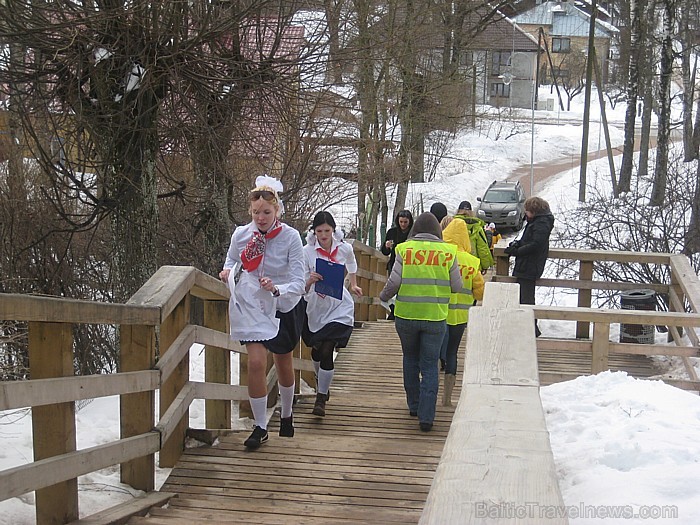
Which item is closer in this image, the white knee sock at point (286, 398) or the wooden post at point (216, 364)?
the wooden post at point (216, 364)

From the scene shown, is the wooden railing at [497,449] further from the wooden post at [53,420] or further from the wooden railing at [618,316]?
the wooden railing at [618,316]

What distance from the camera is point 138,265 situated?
29.8 ft

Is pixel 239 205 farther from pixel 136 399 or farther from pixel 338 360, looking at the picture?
pixel 136 399

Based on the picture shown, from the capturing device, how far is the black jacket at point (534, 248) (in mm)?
9500

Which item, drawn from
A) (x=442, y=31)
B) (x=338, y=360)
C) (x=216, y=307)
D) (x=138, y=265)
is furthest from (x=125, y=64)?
(x=442, y=31)

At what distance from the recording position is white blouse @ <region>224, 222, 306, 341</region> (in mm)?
5352

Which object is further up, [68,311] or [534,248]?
[68,311]

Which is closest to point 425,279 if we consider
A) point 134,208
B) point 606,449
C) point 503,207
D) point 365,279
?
point 606,449

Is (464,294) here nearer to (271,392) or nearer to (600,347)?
(600,347)

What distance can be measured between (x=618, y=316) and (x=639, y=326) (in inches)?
161

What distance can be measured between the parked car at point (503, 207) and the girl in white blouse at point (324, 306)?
23.7 metres

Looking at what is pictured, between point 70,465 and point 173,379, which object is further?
point 173,379

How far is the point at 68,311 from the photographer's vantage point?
11.5 feet

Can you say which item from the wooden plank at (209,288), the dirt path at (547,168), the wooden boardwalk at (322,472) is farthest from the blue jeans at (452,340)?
the dirt path at (547,168)
